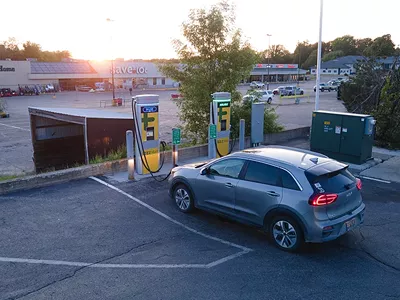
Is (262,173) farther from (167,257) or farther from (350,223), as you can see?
(167,257)

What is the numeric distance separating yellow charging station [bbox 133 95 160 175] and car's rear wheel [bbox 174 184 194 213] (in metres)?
2.82

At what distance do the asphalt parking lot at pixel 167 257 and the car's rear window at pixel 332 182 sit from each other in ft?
3.60

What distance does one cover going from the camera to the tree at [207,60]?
13930 millimetres

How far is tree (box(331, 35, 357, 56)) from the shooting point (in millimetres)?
122188

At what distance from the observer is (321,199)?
5.55 meters

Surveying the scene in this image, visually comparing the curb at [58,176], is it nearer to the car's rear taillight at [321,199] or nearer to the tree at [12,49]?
the car's rear taillight at [321,199]

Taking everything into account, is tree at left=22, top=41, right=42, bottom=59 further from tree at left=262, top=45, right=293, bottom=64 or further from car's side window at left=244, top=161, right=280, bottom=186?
car's side window at left=244, top=161, right=280, bottom=186

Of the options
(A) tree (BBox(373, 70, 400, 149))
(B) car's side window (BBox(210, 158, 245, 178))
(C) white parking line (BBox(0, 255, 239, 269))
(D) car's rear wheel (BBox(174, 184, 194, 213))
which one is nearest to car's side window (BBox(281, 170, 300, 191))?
(B) car's side window (BBox(210, 158, 245, 178))

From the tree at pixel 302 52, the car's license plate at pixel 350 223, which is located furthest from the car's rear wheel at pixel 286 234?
the tree at pixel 302 52

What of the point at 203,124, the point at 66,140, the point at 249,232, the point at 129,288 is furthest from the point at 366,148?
the point at 66,140

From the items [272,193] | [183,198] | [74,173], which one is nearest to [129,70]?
[74,173]

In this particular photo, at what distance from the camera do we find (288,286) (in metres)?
4.94

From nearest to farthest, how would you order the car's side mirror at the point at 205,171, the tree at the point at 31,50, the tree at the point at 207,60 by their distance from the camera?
the car's side mirror at the point at 205,171 → the tree at the point at 207,60 → the tree at the point at 31,50

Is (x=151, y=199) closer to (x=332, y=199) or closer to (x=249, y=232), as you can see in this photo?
(x=249, y=232)
